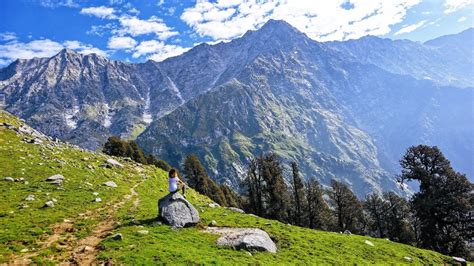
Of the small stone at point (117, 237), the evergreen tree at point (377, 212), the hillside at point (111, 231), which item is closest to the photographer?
the hillside at point (111, 231)

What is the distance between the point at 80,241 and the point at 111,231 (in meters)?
2.74

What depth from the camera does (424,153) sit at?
6612 cm

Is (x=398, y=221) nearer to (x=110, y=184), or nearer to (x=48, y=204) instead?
(x=110, y=184)

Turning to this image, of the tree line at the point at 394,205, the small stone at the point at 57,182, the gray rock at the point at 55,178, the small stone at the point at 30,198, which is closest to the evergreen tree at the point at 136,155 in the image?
the tree line at the point at 394,205

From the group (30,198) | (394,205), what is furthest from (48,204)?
(394,205)

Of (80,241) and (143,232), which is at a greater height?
(143,232)

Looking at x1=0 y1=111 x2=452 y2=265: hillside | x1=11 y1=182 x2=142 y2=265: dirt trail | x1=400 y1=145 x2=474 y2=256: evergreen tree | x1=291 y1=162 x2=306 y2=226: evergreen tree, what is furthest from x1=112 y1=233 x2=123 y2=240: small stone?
x1=291 y1=162 x2=306 y2=226: evergreen tree

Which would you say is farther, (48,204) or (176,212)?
(48,204)

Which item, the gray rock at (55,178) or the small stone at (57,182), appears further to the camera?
the gray rock at (55,178)

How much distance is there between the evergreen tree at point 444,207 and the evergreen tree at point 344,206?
22152 mm

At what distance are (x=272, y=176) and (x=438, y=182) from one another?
3424 cm

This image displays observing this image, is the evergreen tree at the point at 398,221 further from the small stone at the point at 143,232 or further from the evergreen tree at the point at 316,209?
the small stone at the point at 143,232

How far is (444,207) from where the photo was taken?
61.5 m

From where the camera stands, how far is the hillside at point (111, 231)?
81.7 feet
